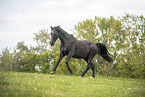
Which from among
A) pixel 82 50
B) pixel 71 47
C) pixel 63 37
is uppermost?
pixel 63 37

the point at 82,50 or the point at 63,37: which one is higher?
the point at 63,37

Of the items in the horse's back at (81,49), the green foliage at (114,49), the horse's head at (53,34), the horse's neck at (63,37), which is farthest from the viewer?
the green foliage at (114,49)

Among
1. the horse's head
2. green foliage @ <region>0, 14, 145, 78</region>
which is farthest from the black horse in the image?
green foliage @ <region>0, 14, 145, 78</region>

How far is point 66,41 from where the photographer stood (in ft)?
34.0

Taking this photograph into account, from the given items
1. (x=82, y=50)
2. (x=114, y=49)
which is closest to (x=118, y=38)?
(x=114, y=49)

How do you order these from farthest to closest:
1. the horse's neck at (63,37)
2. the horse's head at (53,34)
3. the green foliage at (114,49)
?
the green foliage at (114,49) < the horse's neck at (63,37) < the horse's head at (53,34)

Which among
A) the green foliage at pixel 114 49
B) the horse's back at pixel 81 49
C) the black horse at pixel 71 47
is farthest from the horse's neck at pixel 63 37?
the green foliage at pixel 114 49

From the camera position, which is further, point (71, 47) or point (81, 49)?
point (81, 49)

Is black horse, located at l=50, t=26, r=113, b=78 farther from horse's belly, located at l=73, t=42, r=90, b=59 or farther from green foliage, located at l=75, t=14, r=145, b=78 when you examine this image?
green foliage, located at l=75, t=14, r=145, b=78

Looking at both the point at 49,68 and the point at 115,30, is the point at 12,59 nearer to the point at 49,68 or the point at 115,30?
the point at 49,68

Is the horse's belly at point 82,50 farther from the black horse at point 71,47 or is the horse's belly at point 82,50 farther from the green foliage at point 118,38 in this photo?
the green foliage at point 118,38

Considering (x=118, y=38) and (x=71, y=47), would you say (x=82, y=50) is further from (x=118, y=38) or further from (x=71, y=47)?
(x=118, y=38)

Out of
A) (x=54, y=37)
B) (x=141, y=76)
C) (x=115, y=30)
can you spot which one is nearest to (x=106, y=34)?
(x=115, y=30)

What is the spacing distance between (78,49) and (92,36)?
8600 millimetres
